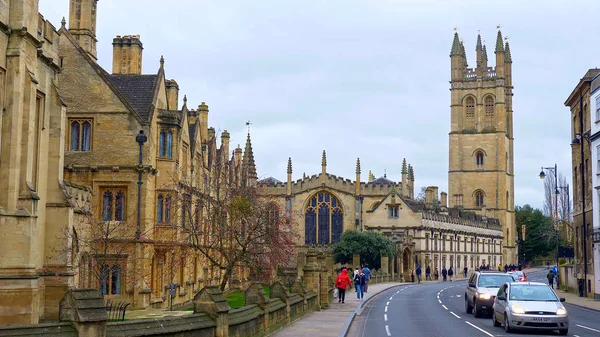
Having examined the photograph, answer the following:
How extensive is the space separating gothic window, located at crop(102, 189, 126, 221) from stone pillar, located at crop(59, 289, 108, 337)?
20.9 meters

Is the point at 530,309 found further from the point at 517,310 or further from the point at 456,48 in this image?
the point at 456,48

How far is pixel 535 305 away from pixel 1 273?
14.4 metres

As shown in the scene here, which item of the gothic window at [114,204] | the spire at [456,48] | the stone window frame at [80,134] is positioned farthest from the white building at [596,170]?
the spire at [456,48]

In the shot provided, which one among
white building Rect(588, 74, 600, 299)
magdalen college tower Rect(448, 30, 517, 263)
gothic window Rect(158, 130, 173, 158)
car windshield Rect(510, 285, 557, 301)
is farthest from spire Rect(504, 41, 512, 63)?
car windshield Rect(510, 285, 557, 301)

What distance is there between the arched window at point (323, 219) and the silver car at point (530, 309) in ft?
214

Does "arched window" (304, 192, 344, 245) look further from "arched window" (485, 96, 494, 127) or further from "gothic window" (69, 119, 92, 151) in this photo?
"gothic window" (69, 119, 92, 151)

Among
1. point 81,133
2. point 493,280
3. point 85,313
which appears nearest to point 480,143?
point 493,280

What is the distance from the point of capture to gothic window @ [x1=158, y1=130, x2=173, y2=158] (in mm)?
33031

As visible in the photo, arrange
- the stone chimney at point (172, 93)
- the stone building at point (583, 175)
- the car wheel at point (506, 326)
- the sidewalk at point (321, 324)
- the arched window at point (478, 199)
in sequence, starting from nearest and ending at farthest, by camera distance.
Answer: the sidewalk at point (321, 324) → the car wheel at point (506, 326) → the stone chimney at point (172, 93) → the stone building at point (583, 175) → the arched window at point (478, 199)

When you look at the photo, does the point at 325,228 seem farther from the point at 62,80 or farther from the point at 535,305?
the point at 535,305

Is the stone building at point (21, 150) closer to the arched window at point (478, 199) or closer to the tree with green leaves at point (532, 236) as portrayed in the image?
the arched window at point (478, 199)

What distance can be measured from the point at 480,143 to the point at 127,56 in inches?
3500

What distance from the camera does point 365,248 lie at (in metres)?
72.4

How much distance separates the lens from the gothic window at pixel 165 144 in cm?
3303
